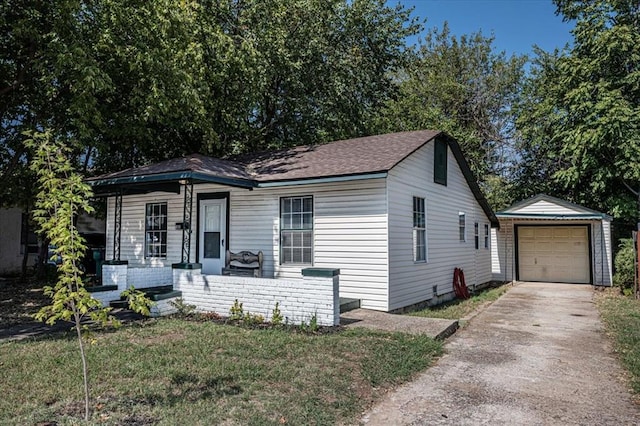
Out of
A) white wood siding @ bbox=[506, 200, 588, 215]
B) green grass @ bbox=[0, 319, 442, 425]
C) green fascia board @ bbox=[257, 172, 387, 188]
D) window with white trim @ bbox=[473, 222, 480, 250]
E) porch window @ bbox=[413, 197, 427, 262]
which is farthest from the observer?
white wood siding @ bbox=[506, 200, 588, 215]

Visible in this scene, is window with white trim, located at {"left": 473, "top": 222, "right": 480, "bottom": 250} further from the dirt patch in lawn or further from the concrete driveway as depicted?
the dirt patch in lawn

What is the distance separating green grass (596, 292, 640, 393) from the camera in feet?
18.8

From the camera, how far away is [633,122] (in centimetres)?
1509

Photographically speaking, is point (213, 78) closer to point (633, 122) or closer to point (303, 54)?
point (303, 54)

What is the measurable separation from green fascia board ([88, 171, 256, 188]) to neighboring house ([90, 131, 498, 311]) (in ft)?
0.09

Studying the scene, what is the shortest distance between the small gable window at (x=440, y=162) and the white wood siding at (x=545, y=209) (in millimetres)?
6649

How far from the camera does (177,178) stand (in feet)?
30.8

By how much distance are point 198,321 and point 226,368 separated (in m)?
3.20

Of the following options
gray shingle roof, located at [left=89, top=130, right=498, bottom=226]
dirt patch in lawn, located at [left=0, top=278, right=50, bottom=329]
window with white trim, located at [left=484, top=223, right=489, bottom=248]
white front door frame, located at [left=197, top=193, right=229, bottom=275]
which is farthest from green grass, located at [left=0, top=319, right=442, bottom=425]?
window with white trim, located at [left=484, top=223, right=489, bottom=248]

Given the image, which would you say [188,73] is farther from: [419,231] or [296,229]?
[419,231]

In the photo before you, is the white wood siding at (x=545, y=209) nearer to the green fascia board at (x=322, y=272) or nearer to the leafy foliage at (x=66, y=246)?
the green fascia board at (x=322, y=272)

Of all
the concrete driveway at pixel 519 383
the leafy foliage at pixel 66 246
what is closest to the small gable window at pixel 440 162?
the concrete driveway at pixel 519 383

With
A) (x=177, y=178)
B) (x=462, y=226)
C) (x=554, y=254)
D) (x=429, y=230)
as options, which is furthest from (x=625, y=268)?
(x=177, y=178)

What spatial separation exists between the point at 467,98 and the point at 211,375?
25.4m
